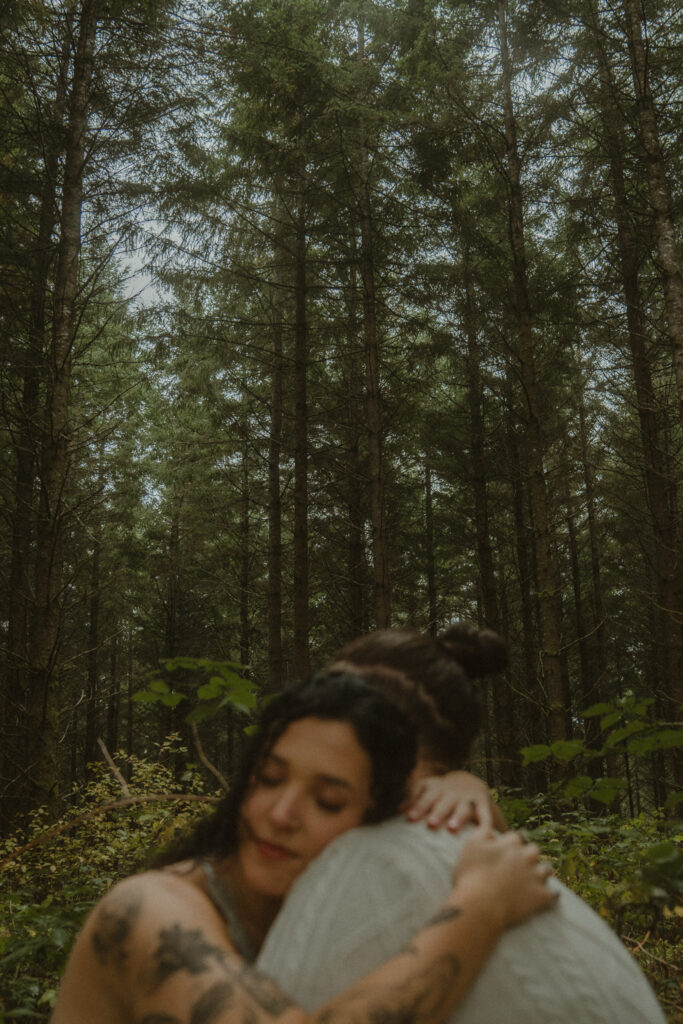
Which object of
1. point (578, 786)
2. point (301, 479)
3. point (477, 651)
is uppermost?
point (301, 479)

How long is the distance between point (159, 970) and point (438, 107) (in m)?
11.5

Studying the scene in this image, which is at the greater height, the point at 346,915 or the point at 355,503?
the point at 355,503

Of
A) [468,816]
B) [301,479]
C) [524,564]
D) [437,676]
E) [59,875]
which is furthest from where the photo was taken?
[524,564]

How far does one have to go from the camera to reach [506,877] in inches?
51.5

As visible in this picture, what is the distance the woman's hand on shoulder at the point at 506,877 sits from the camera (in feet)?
4.18

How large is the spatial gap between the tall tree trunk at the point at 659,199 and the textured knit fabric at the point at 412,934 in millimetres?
6854

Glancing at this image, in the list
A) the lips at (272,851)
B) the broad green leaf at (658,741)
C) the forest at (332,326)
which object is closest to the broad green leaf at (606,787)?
the forest at (332,326)

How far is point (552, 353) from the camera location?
44.0ft

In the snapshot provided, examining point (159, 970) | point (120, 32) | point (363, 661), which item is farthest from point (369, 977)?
point (120, 32)

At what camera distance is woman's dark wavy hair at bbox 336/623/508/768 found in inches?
91.5

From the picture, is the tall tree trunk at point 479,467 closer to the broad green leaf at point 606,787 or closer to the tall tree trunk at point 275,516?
the tall tree trunk at point 275,516

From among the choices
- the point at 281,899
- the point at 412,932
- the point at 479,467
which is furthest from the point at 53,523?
the point at 479,467

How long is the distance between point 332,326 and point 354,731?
483 inches

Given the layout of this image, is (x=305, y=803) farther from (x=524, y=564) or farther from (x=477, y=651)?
(x=524, y=564)
